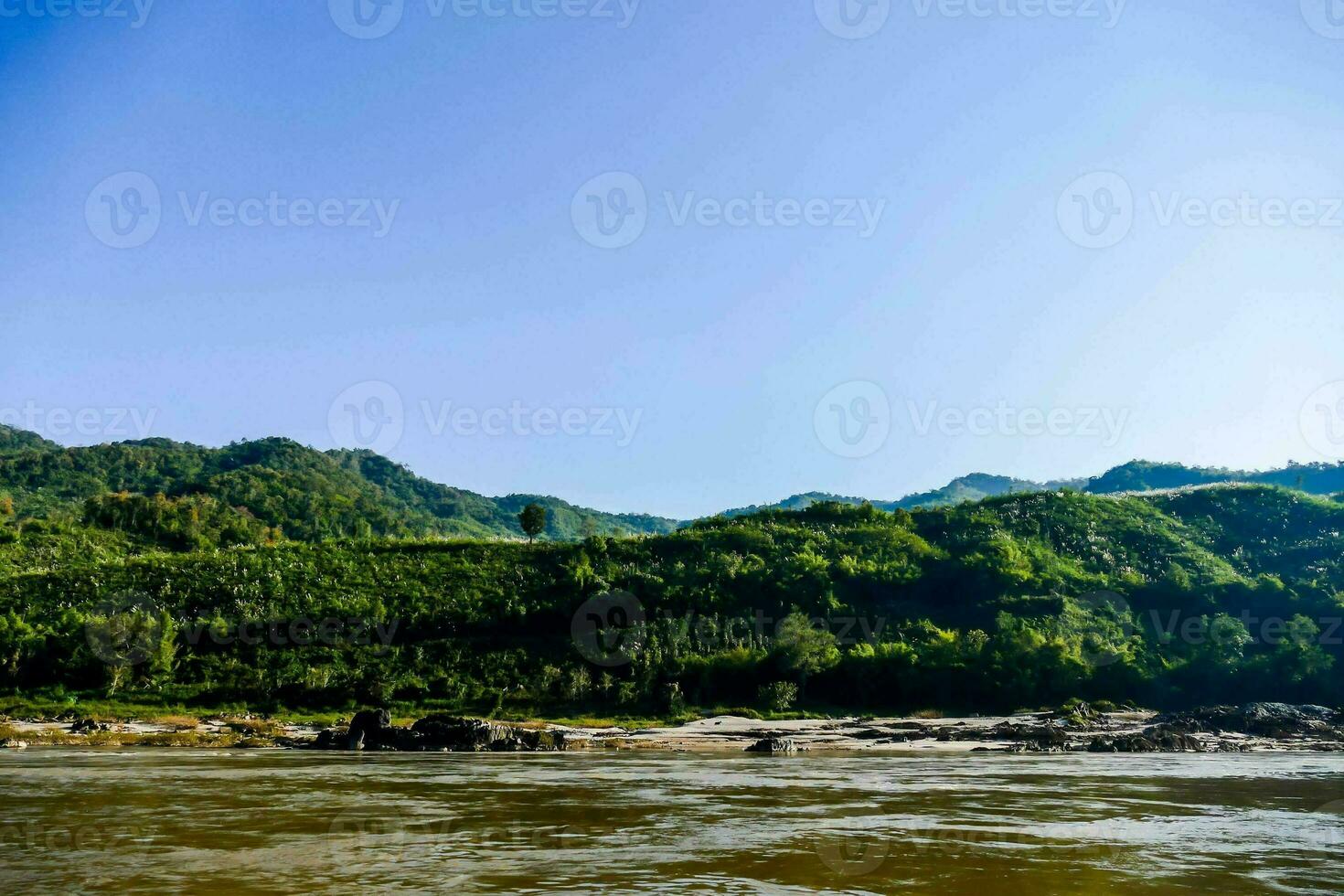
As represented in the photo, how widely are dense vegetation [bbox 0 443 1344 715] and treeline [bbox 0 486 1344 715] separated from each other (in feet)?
0.63

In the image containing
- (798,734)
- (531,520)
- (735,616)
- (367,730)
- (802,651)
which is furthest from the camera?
(531,520)

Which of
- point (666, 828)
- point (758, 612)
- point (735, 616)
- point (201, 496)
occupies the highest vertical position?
point (201, 496)

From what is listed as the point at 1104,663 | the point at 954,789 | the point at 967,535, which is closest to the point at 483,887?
the point at 954,789

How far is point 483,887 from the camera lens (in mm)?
15789

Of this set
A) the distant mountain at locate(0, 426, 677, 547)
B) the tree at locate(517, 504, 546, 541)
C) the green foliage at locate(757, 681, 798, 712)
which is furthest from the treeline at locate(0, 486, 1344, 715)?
the distant mountain at locate(0, 426, 677, 547)

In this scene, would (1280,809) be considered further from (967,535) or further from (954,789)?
(967,535)

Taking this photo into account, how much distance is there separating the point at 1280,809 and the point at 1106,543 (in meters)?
59.7

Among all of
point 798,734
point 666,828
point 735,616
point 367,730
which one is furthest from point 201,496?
point 666,828

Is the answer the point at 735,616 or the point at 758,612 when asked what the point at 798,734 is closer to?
the point at 735,616

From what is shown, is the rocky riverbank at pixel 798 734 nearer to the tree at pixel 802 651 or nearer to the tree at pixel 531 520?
the tree at pixel 802 651

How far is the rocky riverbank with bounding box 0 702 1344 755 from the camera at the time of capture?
43.3 meters

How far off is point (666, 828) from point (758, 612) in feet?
153

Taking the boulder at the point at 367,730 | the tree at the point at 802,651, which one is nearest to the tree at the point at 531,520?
the tree at the point at 802,651

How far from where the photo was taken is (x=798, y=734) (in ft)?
157
